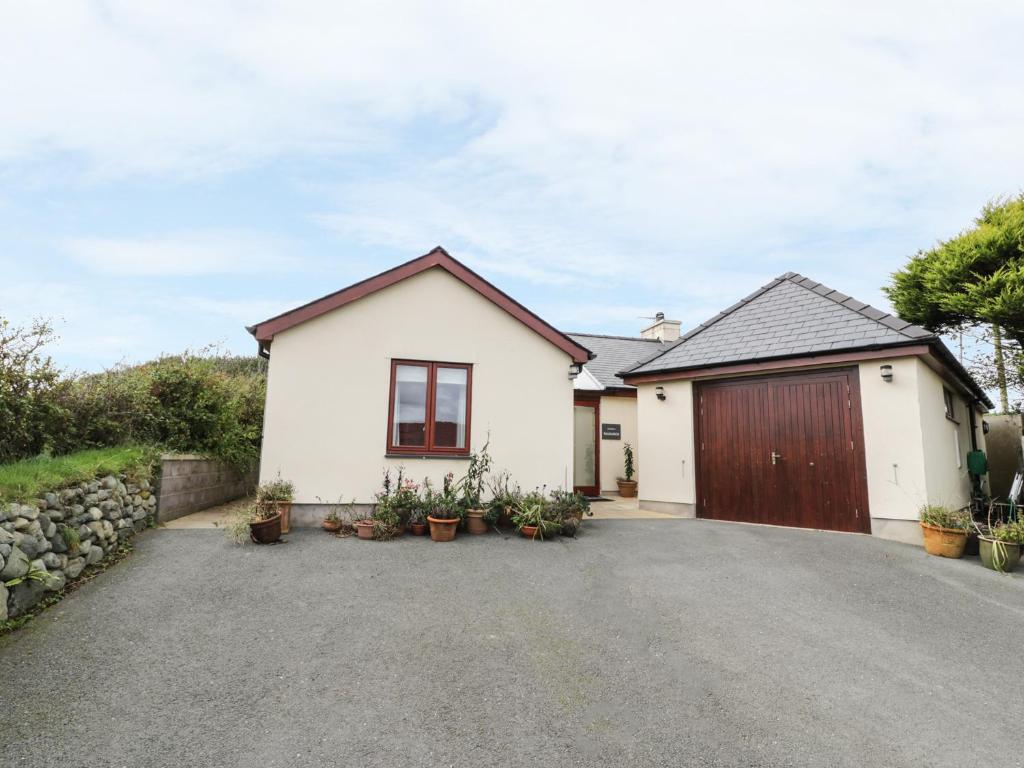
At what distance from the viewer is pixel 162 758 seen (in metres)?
2.67

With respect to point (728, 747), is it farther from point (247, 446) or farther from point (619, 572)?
point (247, 446)

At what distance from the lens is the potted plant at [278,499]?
7.10m

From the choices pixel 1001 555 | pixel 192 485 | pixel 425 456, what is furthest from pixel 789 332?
pixel 192 485

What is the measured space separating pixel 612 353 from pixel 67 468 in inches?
560

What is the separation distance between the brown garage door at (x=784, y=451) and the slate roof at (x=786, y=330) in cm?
52

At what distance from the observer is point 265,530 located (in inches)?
262

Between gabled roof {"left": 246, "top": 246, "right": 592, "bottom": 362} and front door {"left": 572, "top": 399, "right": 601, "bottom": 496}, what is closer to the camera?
gabled roof {"left": 246, "top": 246, "right": 592, "bottom": 362}

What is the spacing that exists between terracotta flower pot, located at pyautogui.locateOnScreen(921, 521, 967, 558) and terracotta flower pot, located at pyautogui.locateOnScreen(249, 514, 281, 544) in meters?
8.98

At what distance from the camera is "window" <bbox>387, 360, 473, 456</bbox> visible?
830 cm

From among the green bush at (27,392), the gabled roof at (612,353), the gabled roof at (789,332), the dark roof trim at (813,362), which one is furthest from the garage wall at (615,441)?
the green bush at (27,392)

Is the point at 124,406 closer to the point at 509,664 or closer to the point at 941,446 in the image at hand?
the point at 509,664

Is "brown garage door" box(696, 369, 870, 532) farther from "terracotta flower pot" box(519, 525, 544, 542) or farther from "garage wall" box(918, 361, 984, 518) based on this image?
"terracotta flower pot" box(519, 525, 544, 542)

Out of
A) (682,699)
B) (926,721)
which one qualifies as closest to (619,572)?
(682,699)

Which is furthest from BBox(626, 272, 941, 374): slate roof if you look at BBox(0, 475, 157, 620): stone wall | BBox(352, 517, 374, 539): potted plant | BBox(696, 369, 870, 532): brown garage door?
BBox(0, 475, 157, 620): stone wall
